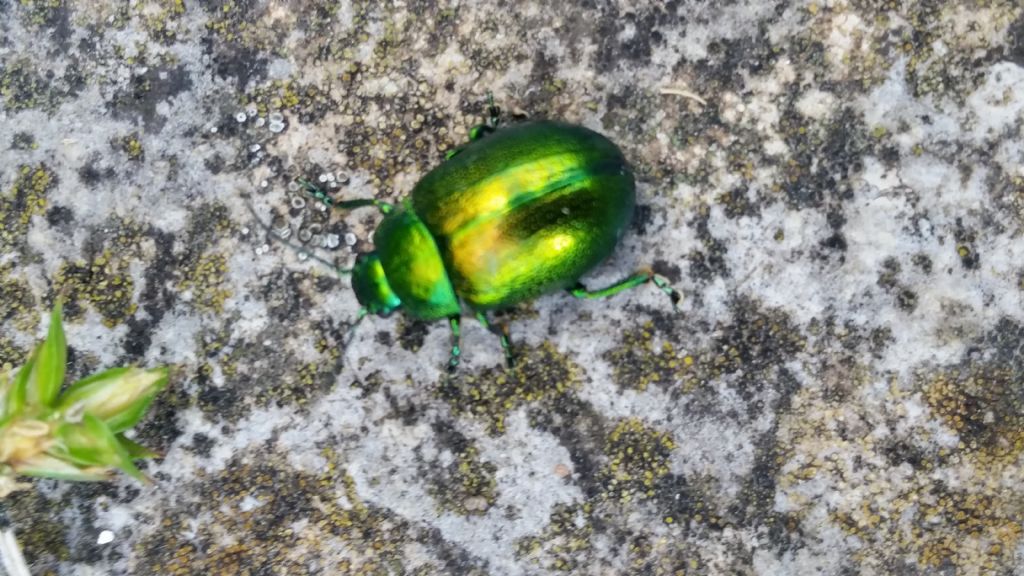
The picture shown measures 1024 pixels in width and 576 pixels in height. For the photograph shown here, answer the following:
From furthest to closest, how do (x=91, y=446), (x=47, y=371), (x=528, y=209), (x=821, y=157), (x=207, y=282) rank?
(x=207, y=282) < (x=821, y=157) < (x=528, y=209) < (x=47, y=371) < (x=91, y=446)

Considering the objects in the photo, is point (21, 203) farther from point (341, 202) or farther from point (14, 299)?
point (341, 202)

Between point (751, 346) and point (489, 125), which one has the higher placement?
point (489, 125)

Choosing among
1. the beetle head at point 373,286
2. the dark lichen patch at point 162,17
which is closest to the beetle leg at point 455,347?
the beetle head at point 373,286

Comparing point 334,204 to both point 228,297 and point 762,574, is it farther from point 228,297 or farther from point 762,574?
point 762,574

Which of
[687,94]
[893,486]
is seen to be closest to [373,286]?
[687,94]

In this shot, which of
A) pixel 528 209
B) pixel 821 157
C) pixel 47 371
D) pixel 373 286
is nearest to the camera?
pixel 47 371

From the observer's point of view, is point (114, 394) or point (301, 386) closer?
point (114, 394)

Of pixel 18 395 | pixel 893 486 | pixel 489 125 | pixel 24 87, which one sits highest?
pixel 24 87
